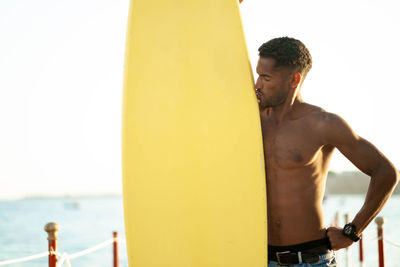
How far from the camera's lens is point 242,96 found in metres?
2.18

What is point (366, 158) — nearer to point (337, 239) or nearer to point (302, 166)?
point (302, 166)

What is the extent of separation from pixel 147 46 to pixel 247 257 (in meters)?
1.03

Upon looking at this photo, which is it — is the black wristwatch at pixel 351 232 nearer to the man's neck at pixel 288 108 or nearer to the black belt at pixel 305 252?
the black belt at pixel 305 252

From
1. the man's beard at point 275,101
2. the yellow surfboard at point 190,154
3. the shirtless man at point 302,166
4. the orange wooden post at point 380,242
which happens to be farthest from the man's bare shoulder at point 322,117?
the orange wooden post at point 380,242

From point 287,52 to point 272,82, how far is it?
5.3 inches

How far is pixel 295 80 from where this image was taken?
203cm

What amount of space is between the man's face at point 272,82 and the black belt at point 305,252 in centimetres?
59

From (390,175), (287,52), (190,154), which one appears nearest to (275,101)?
(287,52)

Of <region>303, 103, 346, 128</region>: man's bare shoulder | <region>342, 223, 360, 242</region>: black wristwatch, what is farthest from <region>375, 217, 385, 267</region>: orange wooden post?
<region>303, 103, 346, 128</region>: man's bare shoulder

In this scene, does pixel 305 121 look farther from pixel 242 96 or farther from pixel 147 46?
pixel 147 46

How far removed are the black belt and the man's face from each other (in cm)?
59

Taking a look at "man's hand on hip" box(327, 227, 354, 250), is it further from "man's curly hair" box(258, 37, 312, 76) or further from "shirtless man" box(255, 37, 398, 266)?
"man's curly hair" box(258, 37, 312, 76)

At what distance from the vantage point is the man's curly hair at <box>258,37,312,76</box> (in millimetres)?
1986

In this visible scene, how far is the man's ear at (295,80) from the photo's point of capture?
6.64 ft
